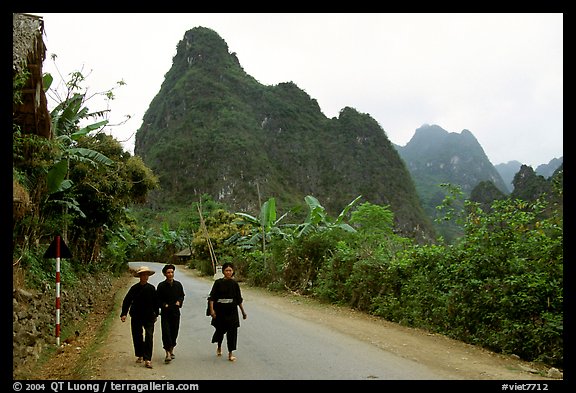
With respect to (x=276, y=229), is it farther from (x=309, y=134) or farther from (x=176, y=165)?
(x=309, y=134)

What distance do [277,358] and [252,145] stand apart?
81.7 metres

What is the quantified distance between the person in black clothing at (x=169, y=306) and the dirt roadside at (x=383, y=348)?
745 millimetres

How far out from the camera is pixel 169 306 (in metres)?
7.14

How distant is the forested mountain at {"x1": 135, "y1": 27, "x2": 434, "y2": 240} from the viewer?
81562 mm

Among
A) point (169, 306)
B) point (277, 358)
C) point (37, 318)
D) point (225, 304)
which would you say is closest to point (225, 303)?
point (225, 304)

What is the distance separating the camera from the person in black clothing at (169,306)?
7023 millimetres

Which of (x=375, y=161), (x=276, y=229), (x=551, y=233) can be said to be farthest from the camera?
(x=375, y=161)

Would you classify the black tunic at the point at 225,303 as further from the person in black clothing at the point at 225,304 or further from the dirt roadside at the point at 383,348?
the dirt roadside at the point at 383,348

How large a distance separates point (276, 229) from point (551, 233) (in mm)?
16711

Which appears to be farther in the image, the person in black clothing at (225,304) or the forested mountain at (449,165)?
the forested mountain at (449,165)

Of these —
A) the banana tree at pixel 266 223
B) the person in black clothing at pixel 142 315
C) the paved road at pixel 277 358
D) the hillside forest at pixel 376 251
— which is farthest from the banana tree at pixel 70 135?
the banana tree at pixel 266 223

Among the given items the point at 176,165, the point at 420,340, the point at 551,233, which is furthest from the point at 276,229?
the point at 176,165

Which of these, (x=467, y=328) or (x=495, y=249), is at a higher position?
(x=495, y=249)

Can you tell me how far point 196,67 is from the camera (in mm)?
103375
